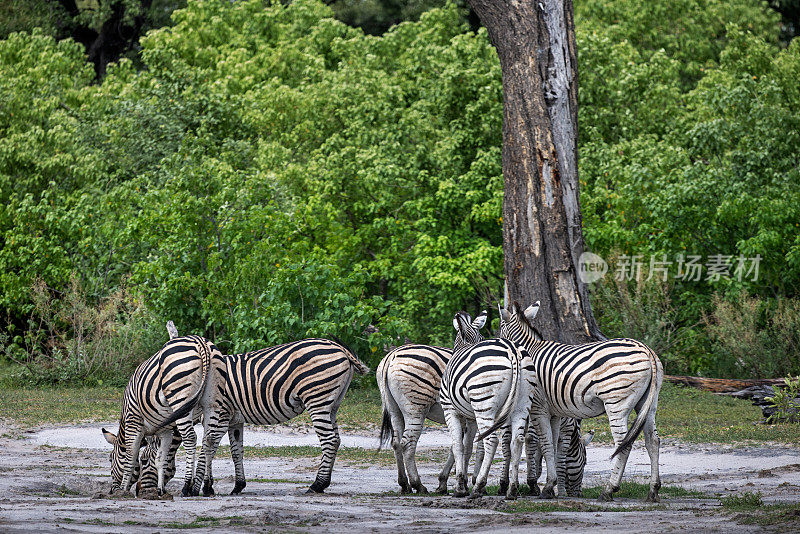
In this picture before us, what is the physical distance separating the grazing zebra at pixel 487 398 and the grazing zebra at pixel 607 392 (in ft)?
1.24

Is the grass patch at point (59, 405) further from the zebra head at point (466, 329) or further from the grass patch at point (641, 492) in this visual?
the grass patch at point (641, 492)

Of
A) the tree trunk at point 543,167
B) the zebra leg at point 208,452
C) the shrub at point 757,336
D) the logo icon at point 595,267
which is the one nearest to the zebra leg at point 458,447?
the zebra leg at point 208,452

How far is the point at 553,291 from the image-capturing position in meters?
13.2

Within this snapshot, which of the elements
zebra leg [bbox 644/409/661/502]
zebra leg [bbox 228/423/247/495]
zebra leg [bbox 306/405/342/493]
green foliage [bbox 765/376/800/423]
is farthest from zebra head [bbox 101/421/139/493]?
green foliage [bbox 765/376/800/423]

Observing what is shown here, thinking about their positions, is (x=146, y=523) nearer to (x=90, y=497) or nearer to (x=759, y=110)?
(x=90, y=497)

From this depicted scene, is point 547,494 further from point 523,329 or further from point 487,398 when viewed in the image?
point 523,329

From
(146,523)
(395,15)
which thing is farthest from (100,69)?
(146,523)

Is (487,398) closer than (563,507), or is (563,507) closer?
(563,507)

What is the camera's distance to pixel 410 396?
30.5ft

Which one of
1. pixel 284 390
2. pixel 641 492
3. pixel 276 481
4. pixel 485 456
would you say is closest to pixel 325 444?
pixel 284 390

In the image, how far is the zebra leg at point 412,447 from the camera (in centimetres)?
906

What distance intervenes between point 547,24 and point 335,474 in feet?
23.9

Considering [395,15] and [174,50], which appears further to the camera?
[395,15]

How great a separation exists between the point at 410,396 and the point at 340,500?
141 cm
